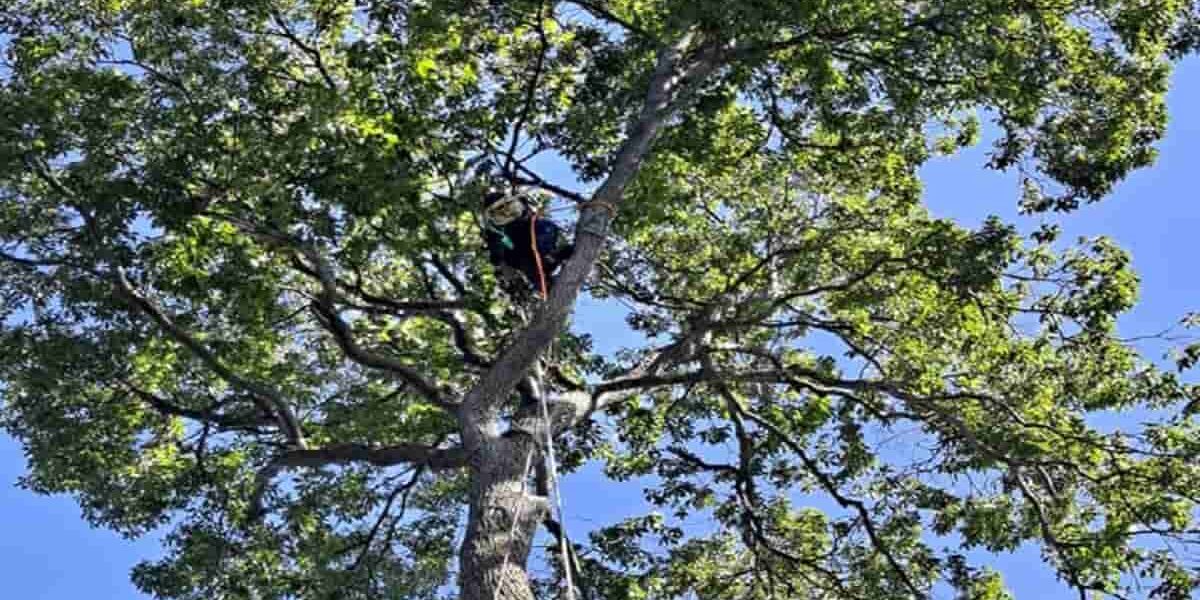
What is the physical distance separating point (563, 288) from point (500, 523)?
1248 millimetres

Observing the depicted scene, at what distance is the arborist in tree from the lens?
7340mm

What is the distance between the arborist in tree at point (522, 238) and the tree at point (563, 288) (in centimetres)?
19

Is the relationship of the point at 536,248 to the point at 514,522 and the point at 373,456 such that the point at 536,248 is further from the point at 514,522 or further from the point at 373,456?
the point at 514,522

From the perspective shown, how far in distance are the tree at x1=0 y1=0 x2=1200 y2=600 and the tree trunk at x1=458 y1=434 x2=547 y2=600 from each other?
0.07ft

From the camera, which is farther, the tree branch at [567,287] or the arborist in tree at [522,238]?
the arborist in tree at [522,238]

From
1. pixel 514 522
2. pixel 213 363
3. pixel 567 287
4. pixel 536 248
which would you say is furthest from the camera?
pixel 536 248

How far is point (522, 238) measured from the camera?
7.46 meters

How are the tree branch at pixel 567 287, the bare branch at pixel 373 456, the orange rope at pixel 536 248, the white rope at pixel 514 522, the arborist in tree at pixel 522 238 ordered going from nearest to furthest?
the white rope at pixel 514 522
the tree branch at pixel 567 287
the orange rope at pixel 536 248
the bare branch at pixel 373 456
the arborist in tree at pixel 522 238

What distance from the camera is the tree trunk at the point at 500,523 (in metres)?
5.94

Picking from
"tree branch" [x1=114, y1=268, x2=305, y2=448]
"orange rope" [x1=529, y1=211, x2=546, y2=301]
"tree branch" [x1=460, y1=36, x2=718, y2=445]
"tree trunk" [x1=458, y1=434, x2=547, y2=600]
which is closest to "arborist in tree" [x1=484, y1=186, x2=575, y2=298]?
"orange rope" [x1=529, y1=211, x2=546, y2=301]

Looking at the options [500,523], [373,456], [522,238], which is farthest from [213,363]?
[500,523]

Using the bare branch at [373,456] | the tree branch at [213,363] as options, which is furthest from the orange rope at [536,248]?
the tree branch at [213,363]

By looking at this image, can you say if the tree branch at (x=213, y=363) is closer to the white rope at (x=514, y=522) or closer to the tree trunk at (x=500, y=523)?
the tree trunk at (x=500, y=523)

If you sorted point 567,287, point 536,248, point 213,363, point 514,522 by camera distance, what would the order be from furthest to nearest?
point 536,248 → point 213,363 → point 567,287 → point 514,522
